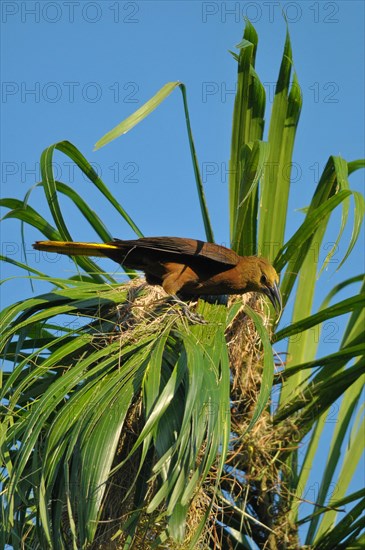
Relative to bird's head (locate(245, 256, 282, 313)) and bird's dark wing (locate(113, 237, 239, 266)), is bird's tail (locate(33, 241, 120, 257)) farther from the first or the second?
bird's head (locate(245, 256, 282, 313))

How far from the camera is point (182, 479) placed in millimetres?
3318

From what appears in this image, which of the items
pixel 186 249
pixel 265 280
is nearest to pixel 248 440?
pixel 265 280

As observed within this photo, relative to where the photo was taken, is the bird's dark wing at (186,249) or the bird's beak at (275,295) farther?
the bird's dark wing at (186,249)

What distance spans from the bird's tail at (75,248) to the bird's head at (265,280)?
28.1 inches

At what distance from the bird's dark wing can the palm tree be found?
0.11m

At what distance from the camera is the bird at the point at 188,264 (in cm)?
488

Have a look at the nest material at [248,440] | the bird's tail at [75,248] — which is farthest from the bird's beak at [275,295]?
the bird's tail at [75,248]

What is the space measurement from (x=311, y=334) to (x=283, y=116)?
1119 millimetres

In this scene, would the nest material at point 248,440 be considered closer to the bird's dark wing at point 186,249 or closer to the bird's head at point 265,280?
the bird's head at point 265,280

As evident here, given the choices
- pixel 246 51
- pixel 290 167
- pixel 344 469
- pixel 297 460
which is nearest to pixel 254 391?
pixel 297 460

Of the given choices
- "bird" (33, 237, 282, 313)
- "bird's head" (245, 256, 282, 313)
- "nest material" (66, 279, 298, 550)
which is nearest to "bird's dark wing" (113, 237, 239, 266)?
"bird" (33, 237, 282, 313)

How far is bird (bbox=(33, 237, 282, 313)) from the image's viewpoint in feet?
16.0

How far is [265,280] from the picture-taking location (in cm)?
477

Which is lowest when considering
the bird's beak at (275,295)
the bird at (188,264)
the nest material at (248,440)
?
the nest material at (248,440)
